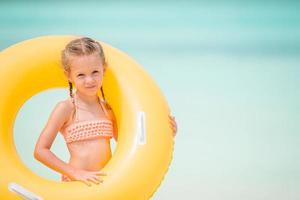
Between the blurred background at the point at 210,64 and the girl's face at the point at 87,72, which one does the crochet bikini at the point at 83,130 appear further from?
the blurred background at the point at 210,64

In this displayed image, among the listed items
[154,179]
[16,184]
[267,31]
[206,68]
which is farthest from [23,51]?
[267,31]

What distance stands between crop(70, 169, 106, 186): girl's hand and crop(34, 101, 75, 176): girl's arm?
0.02m

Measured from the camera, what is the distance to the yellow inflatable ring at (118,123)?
5.70 feet

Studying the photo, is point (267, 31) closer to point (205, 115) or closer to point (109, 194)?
point (205, 115)

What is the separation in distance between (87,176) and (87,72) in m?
0.33

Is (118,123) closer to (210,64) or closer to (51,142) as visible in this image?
(51,142)

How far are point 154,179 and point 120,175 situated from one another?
0.39ft

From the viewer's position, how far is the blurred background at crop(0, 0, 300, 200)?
2.89 metres

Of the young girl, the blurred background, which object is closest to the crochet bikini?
the young girl

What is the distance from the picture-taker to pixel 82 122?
74.1 inches

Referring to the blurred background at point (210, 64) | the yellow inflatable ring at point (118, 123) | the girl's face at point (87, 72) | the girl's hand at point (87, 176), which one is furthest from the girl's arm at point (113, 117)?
→ the blurred background at point (210, 64)

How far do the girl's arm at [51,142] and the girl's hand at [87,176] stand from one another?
18 millimetres

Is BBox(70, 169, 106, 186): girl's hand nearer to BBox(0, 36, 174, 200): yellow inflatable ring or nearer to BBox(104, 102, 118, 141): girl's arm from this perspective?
BBox(0, 36, 174, 200): yellow inflatable ring

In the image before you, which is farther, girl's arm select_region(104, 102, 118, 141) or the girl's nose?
girl's arm select_region(104, 102, 118, 141)
